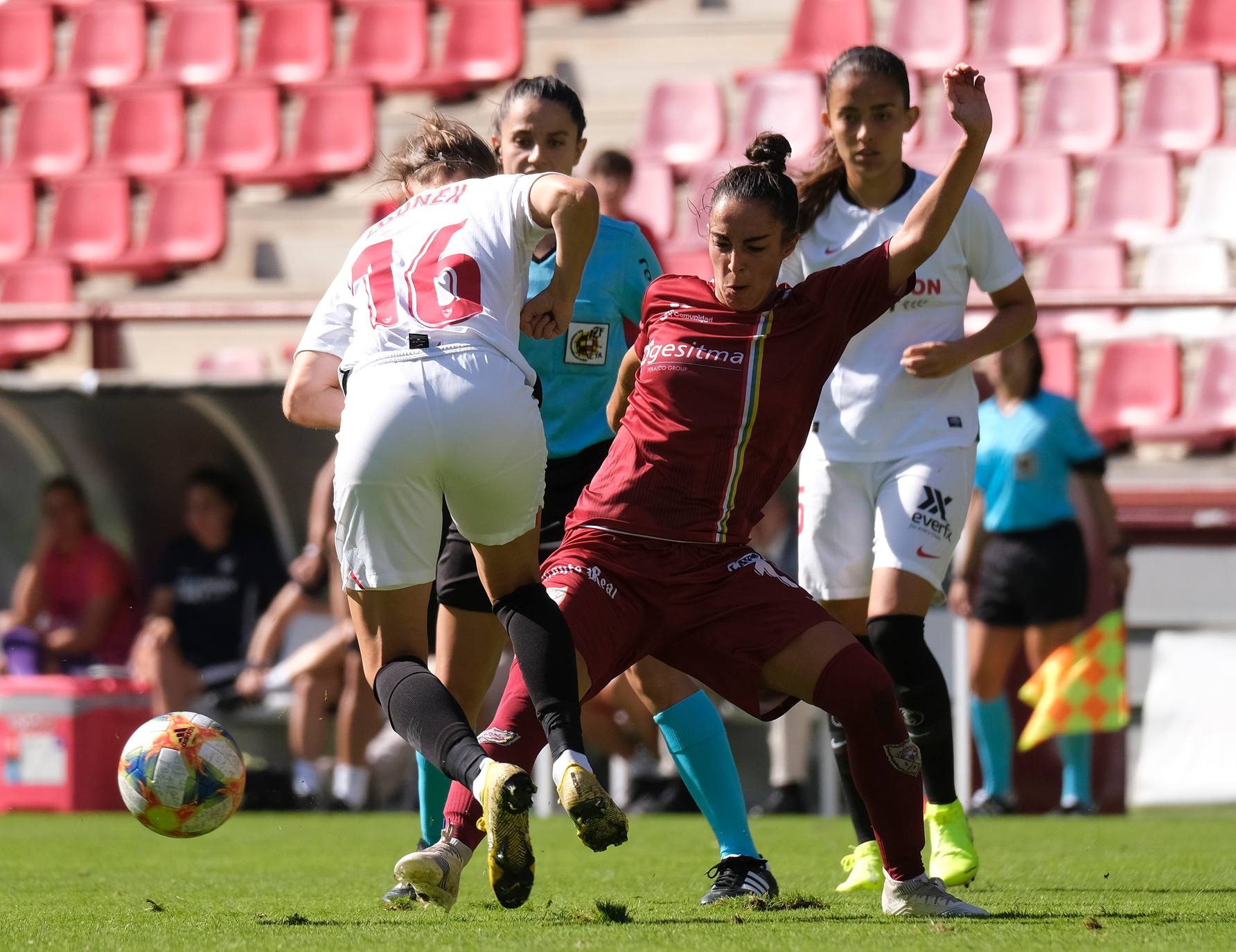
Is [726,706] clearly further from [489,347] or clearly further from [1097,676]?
[489,347]

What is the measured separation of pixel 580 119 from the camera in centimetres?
442

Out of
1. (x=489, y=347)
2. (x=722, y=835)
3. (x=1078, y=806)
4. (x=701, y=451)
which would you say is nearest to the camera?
(x=489, y=347)

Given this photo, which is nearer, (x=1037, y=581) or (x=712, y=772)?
(x=712, y=772)

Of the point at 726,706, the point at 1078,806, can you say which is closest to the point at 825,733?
the point at 726,706

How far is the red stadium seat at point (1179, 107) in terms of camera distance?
1193 cm

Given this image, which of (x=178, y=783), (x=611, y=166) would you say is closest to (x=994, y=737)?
(x=611, y=166)

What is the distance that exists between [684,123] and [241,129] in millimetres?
3658

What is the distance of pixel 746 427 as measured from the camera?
3.88 meters

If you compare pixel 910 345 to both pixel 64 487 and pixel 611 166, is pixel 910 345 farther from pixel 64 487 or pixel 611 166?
pixel 64 487

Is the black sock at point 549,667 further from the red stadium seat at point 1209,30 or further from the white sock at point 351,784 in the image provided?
the red stadium seat at point 1209,30

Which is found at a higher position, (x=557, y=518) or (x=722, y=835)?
(x=557, y=518)

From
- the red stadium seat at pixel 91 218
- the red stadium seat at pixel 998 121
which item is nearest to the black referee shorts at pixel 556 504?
the red stadium seat at pixel 998 121

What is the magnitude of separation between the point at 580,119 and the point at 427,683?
1552mm

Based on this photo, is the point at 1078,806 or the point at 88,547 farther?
the point at 88,547
